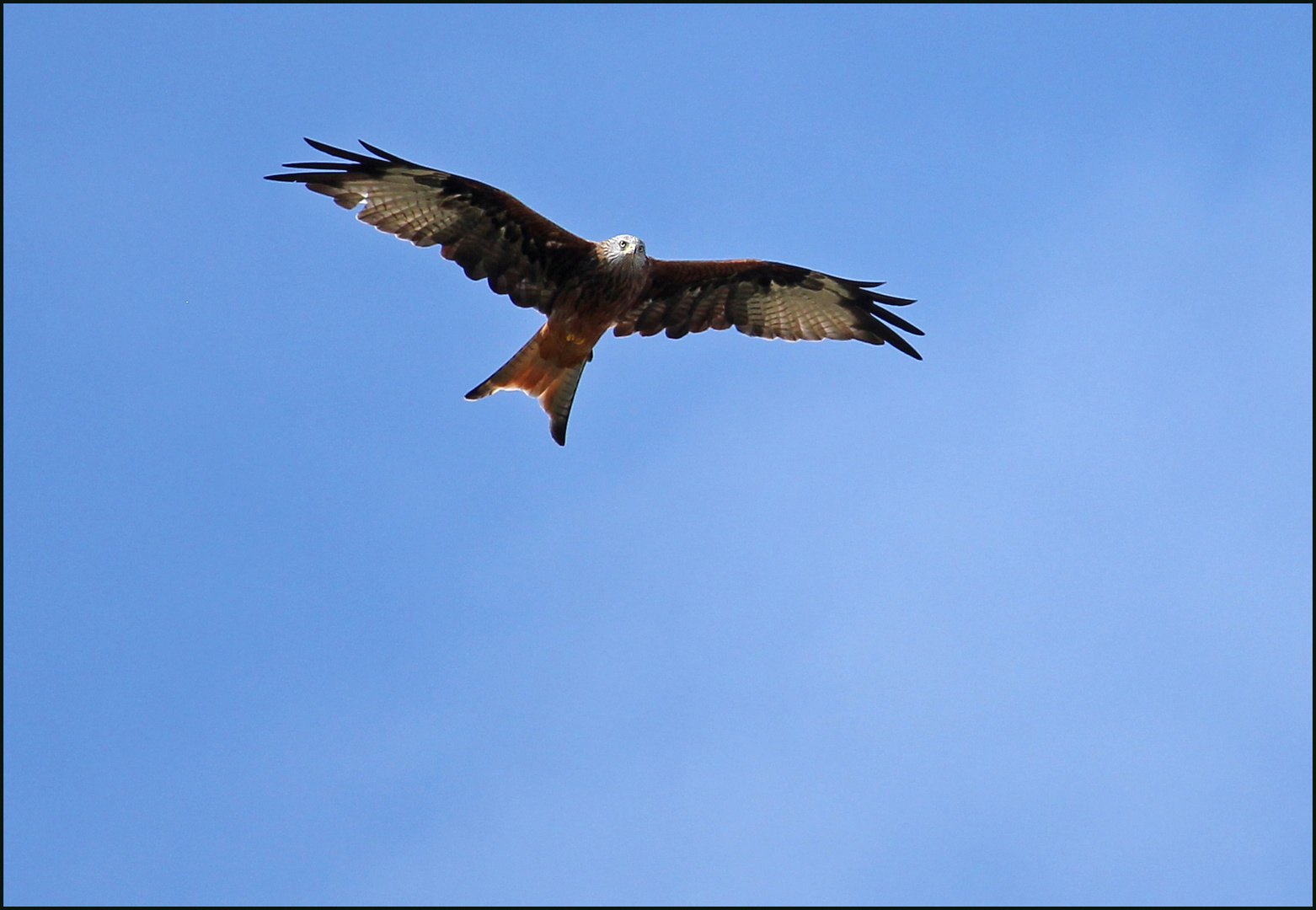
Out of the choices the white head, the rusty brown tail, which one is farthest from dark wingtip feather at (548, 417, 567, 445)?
the white head

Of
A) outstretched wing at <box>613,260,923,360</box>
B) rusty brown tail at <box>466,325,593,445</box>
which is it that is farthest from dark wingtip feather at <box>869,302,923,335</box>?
rusty brown tail at <box>466,325,593,445</box>

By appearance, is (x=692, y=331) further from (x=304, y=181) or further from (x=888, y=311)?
(x=304, y=181)

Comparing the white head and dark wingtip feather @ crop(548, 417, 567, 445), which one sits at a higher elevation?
the white head

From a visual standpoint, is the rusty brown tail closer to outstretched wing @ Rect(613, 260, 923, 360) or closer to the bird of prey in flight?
the bird of prey in flight

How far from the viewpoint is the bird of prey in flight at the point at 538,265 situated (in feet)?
36.8

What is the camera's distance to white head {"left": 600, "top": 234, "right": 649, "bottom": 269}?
11.4m

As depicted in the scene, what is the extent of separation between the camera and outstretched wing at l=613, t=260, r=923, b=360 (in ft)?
40.4

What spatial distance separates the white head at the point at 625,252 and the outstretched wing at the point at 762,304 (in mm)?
536

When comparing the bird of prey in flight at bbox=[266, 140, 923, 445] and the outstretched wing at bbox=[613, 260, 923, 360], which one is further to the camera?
the outstretched wing at bbox=[613, 260, 923, 360]

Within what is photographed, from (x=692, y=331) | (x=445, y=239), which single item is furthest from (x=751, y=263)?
(x=445, y=239)

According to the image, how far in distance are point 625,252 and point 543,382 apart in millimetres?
1283

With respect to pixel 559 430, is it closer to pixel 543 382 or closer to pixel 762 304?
pixel 543 382

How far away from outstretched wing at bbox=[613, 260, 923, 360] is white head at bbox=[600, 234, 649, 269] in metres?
0.54

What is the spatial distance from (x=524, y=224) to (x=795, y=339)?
9.65 ft
